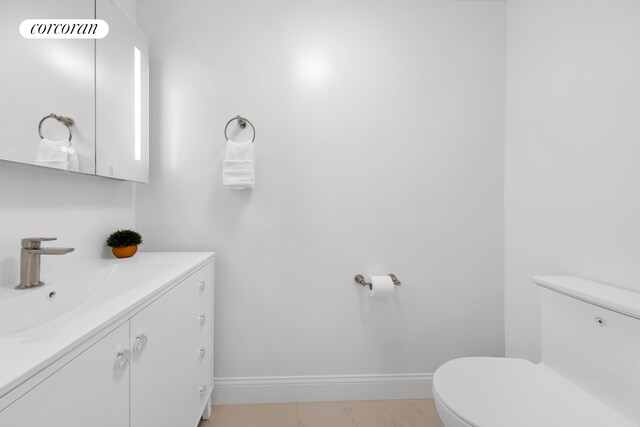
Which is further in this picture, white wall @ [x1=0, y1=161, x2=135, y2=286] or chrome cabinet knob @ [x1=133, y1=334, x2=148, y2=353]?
white wall @ [x1=0, y1=161, x2=135, y2=286]

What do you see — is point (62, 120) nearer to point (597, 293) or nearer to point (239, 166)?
point (239, 166)

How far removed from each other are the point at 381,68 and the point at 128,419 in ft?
5.93

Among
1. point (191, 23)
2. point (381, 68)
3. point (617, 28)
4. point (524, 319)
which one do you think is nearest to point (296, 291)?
point (524, 319)

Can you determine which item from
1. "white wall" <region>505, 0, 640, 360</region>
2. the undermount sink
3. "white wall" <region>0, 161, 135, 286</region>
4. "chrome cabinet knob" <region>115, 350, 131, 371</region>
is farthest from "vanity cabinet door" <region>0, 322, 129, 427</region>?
"white wall" <region>505, 0, 640, 360</region>

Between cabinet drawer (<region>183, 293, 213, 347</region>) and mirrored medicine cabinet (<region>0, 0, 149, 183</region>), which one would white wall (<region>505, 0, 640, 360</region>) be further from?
mirrored medicine cabinet (<region>0, 0, 149, 183</region>)

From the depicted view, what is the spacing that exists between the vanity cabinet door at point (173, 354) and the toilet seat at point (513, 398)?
3.03ft

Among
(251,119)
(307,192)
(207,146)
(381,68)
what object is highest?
(381,68)

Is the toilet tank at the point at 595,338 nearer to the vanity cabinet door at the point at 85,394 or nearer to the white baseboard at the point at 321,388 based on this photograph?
the white baseboard at the point at 321,388

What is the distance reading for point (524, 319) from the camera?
1.53 meters

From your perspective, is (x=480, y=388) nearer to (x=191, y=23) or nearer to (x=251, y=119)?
(x=251, y=119)

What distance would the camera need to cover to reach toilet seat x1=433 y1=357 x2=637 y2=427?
2.84ft

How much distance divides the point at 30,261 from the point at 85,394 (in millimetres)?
549

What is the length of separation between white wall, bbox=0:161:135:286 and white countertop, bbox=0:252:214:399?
0.07 m

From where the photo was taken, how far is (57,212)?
42.0 inches
